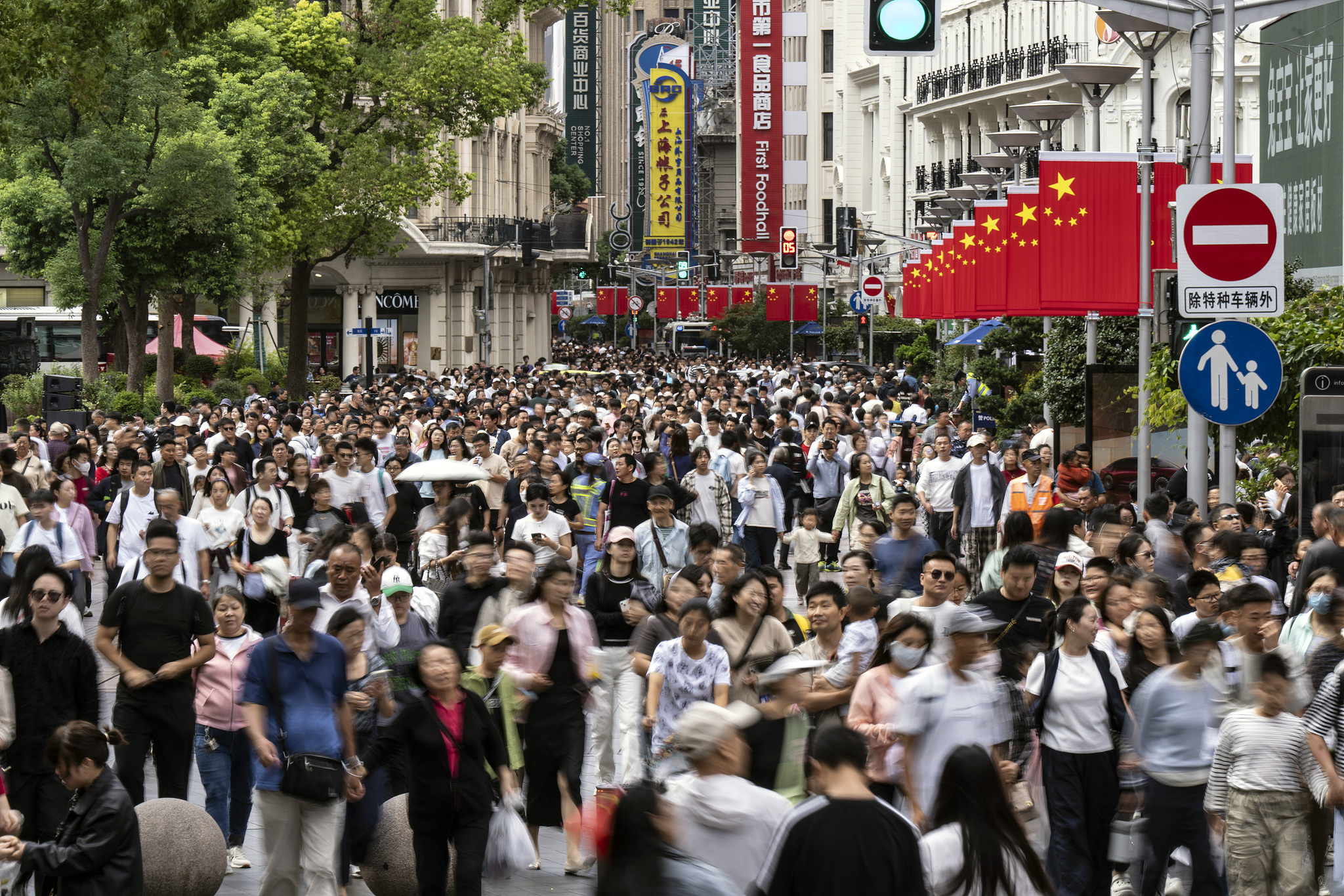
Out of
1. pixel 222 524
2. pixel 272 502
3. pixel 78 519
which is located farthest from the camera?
pixel 78 519

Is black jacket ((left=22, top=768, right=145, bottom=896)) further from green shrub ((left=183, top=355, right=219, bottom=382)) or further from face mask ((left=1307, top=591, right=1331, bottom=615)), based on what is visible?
green shrub ((left=183, top=355, right=219, bottom=382))

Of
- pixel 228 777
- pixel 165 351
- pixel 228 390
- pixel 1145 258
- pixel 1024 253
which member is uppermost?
pixel 1024 253

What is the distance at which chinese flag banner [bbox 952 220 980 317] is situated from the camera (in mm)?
26469

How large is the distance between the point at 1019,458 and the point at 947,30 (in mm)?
49362

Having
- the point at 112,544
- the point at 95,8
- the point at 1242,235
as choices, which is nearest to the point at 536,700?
the point at 1242,235

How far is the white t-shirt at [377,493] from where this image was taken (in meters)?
15.3

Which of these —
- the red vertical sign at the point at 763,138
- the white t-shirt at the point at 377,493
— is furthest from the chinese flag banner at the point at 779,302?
the white t-shirt at the point at 377,493

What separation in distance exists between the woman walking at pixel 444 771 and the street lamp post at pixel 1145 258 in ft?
30.1

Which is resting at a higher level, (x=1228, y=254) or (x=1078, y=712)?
(x=1228, y=254)

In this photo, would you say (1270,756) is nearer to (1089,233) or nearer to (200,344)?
(1089,233)

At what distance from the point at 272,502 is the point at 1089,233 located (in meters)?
9.81

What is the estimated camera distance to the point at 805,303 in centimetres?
7131

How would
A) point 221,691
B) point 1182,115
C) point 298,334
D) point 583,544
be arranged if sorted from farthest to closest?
1. point 1182,115
2. point 298,334
3. point 583,544
4. point 221,691

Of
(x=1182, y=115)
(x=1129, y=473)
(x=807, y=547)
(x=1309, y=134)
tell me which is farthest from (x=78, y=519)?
(x=1182, y=115)
